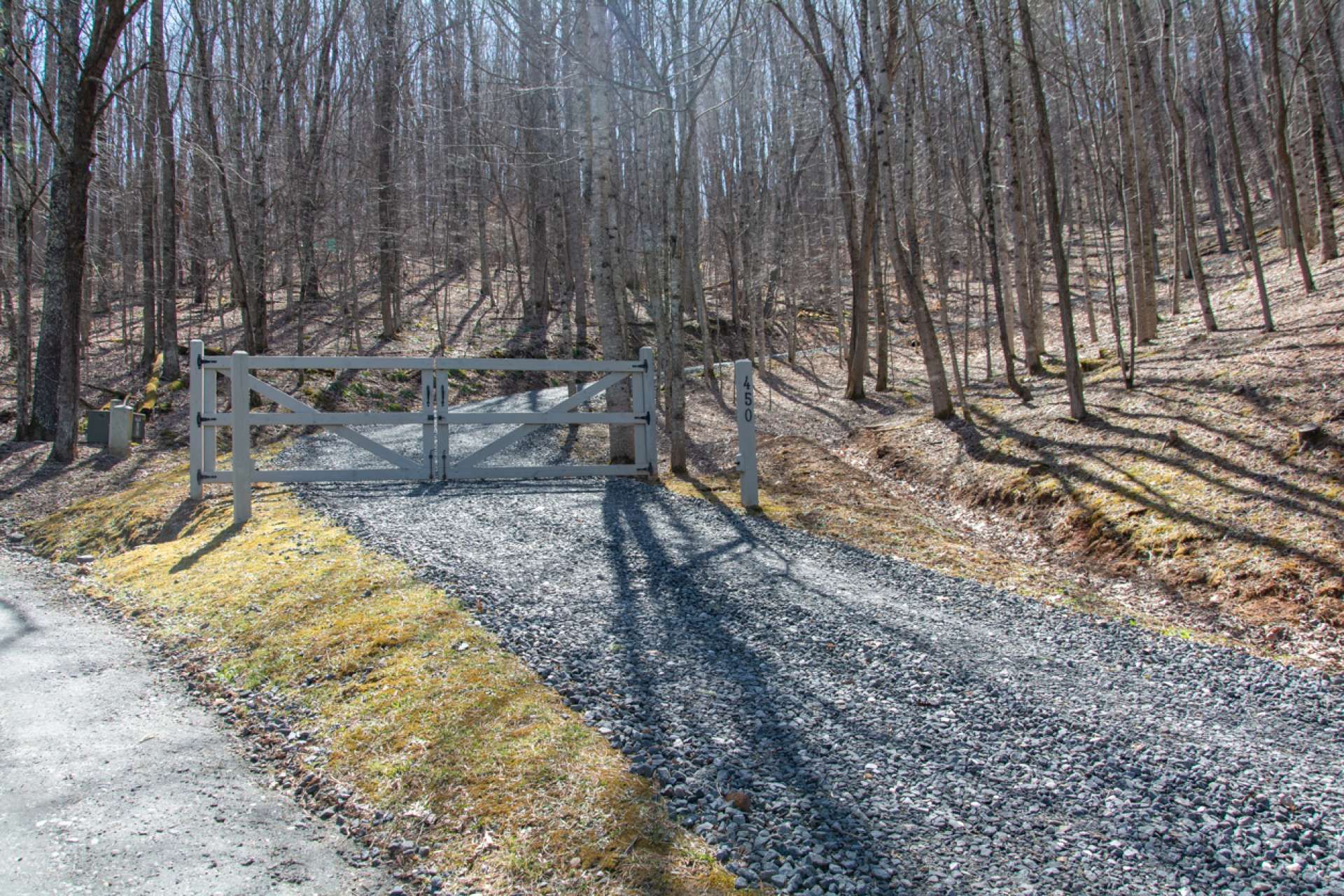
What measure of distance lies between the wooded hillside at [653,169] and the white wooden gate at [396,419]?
3.14ft

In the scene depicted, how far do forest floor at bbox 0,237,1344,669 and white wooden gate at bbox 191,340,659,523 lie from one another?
1060 mm

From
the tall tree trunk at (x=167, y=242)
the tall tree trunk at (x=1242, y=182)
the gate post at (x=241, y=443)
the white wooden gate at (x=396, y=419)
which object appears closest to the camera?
the gate post at (x=241, y=443)

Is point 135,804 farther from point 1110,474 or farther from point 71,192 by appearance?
point 71,192

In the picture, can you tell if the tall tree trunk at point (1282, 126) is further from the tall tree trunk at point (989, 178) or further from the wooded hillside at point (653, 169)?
the tall tree trunk at point (989, 178)

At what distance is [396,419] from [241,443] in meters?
1.48

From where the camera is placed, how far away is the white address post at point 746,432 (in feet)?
26.7

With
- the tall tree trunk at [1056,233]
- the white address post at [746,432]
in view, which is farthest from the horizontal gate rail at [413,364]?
the tall tree trunk at [1056,233]

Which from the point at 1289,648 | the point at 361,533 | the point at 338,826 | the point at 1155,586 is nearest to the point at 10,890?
the point at 338,826

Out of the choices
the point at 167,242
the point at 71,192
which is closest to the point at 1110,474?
the point at 71,192

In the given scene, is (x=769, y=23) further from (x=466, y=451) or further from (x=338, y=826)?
(x=338, y=826)

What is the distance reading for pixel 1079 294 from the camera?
2759 cm

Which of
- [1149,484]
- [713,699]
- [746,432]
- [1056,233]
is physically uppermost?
[1056,233]

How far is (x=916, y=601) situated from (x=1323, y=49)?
2306 cm

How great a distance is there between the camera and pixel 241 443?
759 cm
